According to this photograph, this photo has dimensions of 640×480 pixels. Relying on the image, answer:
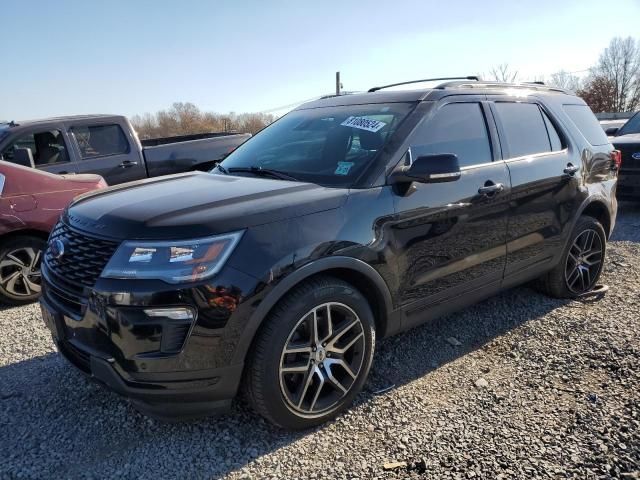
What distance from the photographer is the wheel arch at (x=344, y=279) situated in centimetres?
245

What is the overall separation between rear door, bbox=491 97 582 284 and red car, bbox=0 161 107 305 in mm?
4201

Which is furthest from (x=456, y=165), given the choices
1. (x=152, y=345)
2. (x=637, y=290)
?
(x=637, y=290)

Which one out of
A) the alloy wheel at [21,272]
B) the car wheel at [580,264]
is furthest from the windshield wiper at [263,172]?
the car wheel at [580,264]

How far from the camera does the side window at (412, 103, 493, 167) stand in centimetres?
328

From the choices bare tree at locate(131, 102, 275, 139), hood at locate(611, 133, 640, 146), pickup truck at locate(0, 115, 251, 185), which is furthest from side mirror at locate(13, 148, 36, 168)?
bare tree at locate(131, 102, 275, 139)

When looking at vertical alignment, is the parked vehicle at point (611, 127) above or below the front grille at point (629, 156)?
above

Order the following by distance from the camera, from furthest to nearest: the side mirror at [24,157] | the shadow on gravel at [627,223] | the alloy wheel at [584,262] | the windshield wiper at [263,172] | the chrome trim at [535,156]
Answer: the shadow on gravel at [627,223]
the side mirror at [24,157]
the alloy wheel at [584,262]
the chrome trim at [535,156]
the windshield wiper at [263,172]

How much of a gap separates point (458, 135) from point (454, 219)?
628mm

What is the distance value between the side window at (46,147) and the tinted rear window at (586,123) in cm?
632

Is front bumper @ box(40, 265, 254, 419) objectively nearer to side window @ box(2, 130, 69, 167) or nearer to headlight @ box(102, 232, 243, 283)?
headlight @ box(102, 232, 243, 283)

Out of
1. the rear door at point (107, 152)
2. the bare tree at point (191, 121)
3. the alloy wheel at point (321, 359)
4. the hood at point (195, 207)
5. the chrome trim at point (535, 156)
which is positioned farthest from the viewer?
the bare tree at point (191, 121)

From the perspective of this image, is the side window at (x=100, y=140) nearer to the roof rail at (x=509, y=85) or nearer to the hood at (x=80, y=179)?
the hood at (x=80, y=179)

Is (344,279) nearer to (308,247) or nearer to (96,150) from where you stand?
(308,247)

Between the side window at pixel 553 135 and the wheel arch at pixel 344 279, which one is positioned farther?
the side window at pixel 553 135
